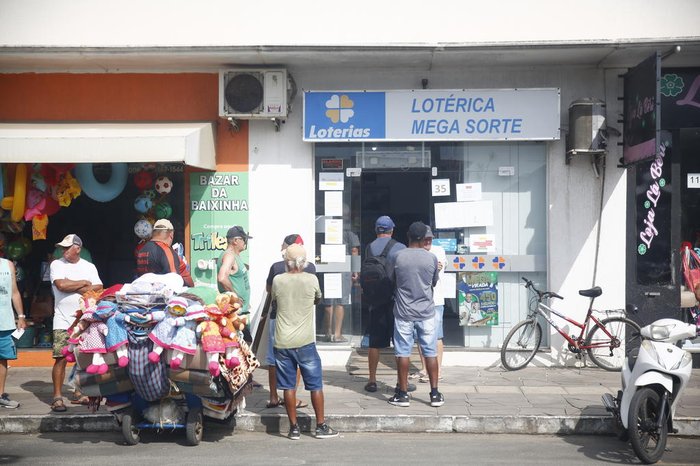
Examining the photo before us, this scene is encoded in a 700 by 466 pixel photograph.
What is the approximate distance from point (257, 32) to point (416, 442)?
585 cm

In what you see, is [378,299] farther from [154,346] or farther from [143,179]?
[143,179]

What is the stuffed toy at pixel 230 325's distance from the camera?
22.4 ft

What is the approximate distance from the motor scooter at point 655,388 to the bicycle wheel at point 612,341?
9.58 feet

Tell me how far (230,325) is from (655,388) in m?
3.83

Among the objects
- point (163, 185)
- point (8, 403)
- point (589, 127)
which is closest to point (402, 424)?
point (8, 403)

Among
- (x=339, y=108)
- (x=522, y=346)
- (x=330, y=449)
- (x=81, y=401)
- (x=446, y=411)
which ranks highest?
(x=339, y=108)

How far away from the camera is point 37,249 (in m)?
10.9

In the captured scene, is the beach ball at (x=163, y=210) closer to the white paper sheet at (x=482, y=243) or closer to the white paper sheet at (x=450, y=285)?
the white paper sheet at (x=450, y=285)

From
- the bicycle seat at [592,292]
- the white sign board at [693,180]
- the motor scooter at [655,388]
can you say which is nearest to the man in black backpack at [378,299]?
the bicycle seat at [592,292]

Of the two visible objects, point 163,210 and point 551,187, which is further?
point 163,210

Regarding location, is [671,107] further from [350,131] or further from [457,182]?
[350,131]

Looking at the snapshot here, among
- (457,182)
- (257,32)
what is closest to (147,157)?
(257,32)

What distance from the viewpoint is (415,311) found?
8.10m

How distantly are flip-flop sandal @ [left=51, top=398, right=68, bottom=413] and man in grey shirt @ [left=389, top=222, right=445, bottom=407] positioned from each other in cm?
349
